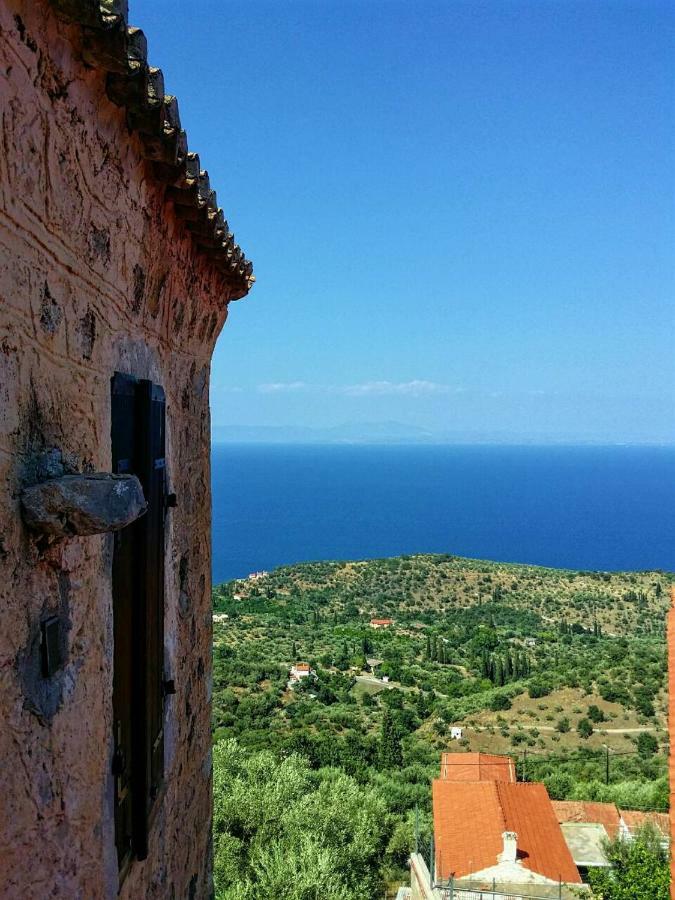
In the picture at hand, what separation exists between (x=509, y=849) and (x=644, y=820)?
4.39m

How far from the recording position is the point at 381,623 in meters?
52.8

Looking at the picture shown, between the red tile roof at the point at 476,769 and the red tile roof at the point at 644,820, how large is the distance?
3316 millimetres

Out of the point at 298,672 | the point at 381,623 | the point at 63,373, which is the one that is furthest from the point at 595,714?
the point at 63,373

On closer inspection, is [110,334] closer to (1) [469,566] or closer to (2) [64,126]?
(2) [64,126]

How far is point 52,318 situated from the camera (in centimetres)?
206

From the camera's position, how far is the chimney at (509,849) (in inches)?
611

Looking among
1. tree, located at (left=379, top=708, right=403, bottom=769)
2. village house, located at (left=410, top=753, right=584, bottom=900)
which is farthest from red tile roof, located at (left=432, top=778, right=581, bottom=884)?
tree, located at (left=379, top=708, right=403, bottom=769)

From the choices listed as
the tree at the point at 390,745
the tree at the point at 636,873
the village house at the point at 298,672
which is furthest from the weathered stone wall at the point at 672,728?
the village house at the point at 298,672

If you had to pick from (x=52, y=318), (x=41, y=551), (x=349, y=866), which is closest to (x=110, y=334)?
(x=52, y=318)

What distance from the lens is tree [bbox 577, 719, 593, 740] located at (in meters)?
29.0

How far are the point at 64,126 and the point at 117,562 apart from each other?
1.45 metres

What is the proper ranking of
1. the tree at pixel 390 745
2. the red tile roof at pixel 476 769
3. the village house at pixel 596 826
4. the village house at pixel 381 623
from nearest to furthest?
1. the village house at pixel 596 826
2. the red tile roof at pixel 476 769
3. the tree at pixel 390 745
4. the village house at pixel 381 623

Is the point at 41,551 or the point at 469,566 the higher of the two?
the point at 41,551

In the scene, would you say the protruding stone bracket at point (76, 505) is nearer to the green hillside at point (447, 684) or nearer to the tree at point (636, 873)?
the green hillside at point (447, 684)
